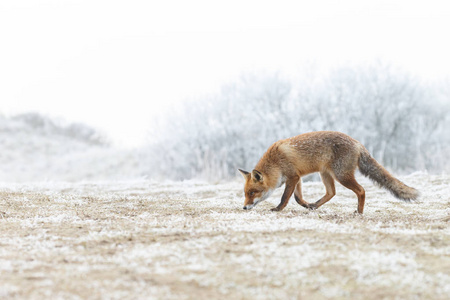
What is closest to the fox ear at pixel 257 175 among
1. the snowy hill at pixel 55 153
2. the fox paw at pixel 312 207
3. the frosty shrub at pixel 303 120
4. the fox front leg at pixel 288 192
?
the fox front leg at pixel 288 192

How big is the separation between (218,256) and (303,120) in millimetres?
17965

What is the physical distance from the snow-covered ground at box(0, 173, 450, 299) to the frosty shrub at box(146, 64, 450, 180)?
14083mm

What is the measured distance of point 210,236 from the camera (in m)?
5.08

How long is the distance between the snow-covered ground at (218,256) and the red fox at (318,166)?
693 mm

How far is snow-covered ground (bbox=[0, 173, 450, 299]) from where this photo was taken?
336cm

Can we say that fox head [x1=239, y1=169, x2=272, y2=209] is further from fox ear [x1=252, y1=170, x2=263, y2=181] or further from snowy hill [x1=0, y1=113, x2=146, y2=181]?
snowy hill [x1=0, y1=113, x2=146, y2=181]

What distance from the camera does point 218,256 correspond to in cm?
420

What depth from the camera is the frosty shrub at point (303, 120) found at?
21172 millimetres

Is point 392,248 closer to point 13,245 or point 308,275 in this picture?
point 308,275

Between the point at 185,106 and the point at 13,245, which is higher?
the point at 185,106

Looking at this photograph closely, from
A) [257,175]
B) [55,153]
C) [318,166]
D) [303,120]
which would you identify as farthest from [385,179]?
[55,153]

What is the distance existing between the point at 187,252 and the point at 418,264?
1994 millimetres

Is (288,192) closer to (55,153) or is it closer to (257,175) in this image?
(257,175)

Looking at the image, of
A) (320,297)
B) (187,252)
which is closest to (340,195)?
(187,252)
